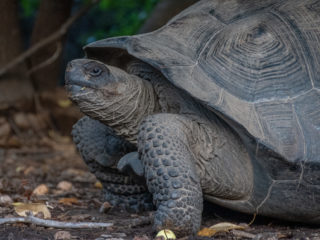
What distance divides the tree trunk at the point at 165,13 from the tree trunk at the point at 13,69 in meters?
2.04

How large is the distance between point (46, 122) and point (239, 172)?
5.10 metres

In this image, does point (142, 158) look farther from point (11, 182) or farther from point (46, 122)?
point (46, 122)

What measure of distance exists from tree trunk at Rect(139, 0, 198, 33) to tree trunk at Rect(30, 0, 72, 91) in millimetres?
1470

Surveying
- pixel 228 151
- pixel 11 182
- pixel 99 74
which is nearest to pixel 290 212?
pixel 228 151

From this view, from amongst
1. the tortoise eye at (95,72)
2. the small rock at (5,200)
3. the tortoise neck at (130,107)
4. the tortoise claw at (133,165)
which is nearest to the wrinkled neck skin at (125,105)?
the tortoise neck at (130,107)

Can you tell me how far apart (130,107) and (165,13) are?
3.18 meters

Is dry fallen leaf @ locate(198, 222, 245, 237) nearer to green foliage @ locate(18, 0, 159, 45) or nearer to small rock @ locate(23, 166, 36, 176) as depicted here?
small rock @ locate(23, 166, 36, 176)

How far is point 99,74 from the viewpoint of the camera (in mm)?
3289

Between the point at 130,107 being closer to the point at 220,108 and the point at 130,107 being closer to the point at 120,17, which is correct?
the point at 220,108

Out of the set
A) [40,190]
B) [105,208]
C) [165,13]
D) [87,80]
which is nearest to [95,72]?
[87,80]

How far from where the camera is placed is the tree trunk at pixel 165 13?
21.1ft

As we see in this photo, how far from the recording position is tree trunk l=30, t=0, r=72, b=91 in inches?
299

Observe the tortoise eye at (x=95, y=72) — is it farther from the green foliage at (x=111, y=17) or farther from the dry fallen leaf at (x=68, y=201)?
the green foliage at (x=111, y=17)

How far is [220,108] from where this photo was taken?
3189 millimetres
